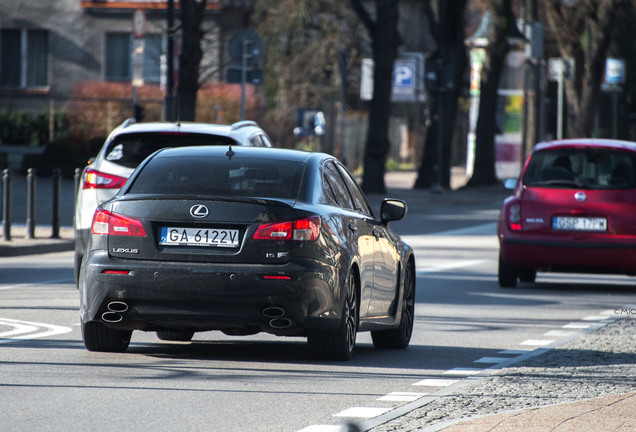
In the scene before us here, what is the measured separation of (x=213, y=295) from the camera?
920 cm

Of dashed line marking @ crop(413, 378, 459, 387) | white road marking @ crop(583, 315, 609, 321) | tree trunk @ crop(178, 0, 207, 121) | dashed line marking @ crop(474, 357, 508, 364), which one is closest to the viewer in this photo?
dashed line marking @ crop(413, 378, 459, 387)

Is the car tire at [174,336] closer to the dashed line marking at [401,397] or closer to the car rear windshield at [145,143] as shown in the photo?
the dashed line marking at [401,397]

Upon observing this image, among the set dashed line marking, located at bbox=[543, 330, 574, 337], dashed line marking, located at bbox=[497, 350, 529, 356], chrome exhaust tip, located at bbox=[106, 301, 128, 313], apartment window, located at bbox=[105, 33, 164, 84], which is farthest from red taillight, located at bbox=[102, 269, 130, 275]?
apartment window, located at bbox=[105, 33, 164, 84]

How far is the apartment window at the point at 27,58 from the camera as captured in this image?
166ft

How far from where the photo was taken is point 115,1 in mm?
49969

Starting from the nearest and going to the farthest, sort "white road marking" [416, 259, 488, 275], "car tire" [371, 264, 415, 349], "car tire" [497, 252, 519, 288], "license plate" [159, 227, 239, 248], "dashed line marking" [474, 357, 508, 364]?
"license plate" [159, 227, 239, 248]
"dashed line marking" [474, 357, 508, 364]
"car tire" [371, 264, 415, 349]
"car tire" [497, 252, 519, 288]
"white road marking" [416, 259, 488, 275]

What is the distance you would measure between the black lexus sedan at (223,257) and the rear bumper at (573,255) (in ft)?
21.8

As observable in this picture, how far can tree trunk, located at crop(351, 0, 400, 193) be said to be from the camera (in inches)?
1415

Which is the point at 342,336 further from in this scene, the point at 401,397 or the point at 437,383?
the point at 401,397

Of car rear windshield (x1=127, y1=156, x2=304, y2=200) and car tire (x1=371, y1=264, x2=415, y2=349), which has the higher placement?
car rear windshield (x1=127, y1=156, x2=304, y2=200)

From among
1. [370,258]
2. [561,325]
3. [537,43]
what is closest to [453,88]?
[537,43]

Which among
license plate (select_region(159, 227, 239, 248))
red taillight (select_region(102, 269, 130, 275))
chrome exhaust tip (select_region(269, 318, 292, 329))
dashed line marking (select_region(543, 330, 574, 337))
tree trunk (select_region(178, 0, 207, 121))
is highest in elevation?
tree trunk (select_region(178, 0, 207, 121))

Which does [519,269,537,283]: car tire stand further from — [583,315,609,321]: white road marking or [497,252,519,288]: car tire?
[583,315,609,321]: white road marking

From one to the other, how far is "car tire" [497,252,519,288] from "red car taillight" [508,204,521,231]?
430 mm
